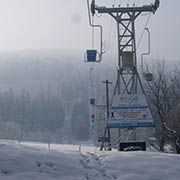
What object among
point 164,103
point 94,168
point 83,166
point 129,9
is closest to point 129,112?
point 129,9

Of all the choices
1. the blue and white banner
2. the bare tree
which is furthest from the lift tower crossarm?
the bare tree

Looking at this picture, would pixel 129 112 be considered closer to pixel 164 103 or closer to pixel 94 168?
pixel 94 168

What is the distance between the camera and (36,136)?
10738 cm

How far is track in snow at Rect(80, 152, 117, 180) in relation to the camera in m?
11.0

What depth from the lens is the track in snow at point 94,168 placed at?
36.1ft

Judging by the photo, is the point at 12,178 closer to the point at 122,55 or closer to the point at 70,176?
the point at 70,176

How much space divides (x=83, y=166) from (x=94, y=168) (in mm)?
354

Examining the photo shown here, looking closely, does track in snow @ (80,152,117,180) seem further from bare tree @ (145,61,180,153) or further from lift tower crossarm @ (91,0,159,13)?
bare tree @ (145,61,180,153)

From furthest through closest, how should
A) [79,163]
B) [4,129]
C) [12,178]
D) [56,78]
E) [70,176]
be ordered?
[56,78] → [4,129] → [79,163] → [70,176] → [12,178]

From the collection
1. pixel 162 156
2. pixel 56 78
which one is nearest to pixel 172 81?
pixel 162 156

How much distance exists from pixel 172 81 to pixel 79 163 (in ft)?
80.6

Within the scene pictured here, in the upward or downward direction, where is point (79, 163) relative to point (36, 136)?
upward

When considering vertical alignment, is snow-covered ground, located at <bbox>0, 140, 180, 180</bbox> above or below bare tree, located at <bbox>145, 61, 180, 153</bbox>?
above

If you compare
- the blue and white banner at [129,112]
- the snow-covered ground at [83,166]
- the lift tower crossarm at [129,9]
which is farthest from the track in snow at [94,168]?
the lift tower crossarm at [129,9]
